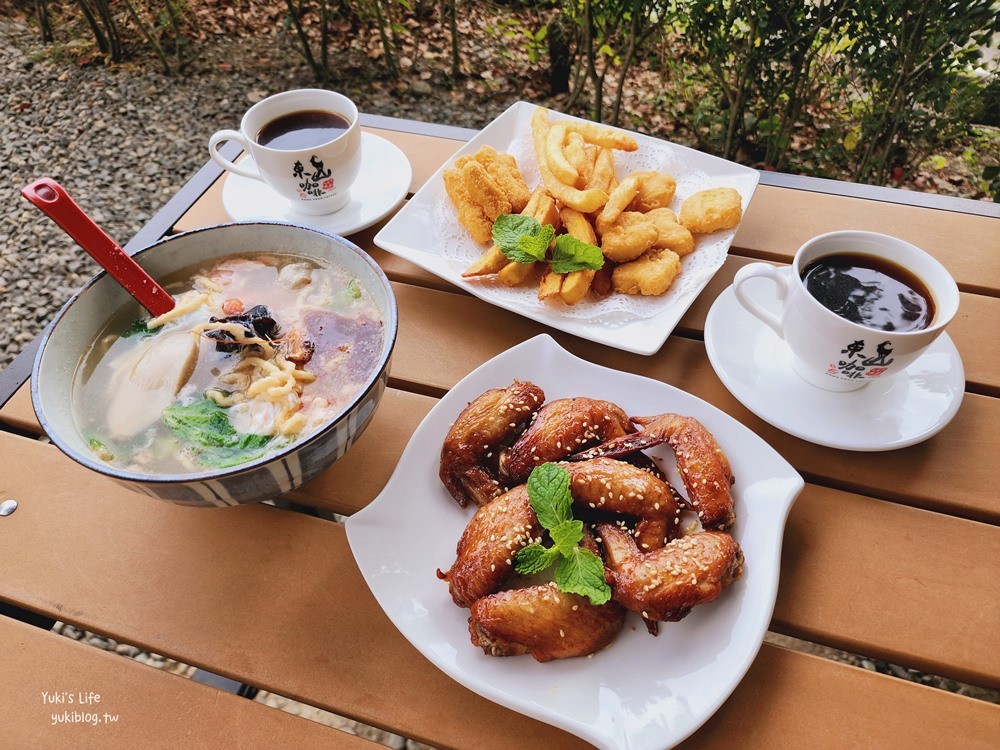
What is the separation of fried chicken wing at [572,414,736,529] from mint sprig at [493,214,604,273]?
0.47 meters

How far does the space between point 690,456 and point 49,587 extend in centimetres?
117

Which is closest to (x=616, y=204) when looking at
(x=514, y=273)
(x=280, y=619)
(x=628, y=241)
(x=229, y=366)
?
(x=628, y=241)

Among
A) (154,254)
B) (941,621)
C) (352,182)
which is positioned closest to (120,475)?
(154,254)

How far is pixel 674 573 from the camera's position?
1.08 meters

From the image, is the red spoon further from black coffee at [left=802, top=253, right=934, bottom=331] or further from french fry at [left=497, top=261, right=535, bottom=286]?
black coffee at [left=802, top=253, right=934, bottom=331]

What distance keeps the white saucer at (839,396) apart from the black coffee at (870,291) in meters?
0.15

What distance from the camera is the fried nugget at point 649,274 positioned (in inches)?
64.6

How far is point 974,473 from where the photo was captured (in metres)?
1.34

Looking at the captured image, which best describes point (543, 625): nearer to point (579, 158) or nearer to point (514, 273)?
point (514, 273)

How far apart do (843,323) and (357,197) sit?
131 cm

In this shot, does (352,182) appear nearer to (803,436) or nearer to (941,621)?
(803,436)

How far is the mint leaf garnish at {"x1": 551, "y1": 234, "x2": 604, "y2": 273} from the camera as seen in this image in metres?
1.63

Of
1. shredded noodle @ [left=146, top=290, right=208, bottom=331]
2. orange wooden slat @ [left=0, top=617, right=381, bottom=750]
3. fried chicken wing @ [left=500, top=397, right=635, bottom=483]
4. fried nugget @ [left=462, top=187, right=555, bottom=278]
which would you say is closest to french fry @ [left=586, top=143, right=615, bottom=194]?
fried nugget @ [left=462, top=187, right=555, bottom=278]

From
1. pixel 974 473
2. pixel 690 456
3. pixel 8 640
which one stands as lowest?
pixel 8 640
